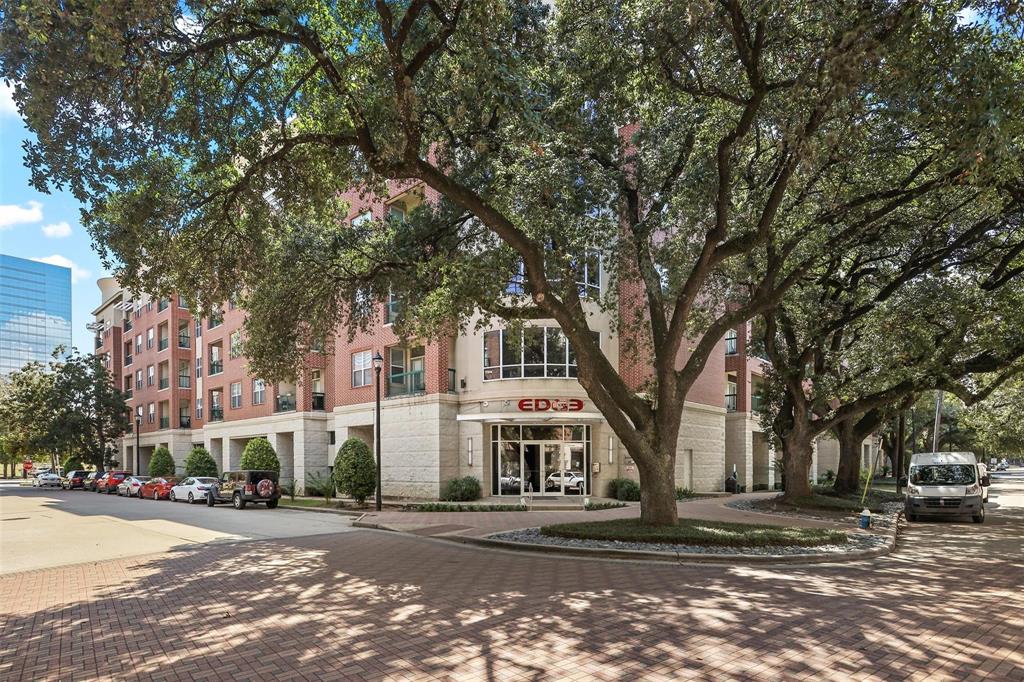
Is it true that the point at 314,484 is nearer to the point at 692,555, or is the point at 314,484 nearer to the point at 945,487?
the point at 692,555

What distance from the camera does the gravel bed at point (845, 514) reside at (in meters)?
17.7

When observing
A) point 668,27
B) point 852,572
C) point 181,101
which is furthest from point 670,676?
point 181,101

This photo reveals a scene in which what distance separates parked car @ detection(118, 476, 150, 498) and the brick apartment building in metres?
5.32

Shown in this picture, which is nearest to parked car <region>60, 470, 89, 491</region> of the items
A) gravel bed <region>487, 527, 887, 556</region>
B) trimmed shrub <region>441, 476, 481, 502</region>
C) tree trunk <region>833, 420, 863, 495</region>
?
trimmed shrub <region>441, 476, 481, 502</region>

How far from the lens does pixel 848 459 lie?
90.2 feet

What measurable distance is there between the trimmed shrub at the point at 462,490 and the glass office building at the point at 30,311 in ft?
507

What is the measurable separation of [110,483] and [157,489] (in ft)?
34.4

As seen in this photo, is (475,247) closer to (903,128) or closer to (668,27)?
(668,27)

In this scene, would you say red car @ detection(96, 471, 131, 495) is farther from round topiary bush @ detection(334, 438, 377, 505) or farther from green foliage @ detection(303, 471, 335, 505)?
round topiary bush @ detection(334, 438, 377, 505)

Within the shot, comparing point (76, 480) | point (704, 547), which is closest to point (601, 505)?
point (704, 547)

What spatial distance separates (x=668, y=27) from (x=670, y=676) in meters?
9.77

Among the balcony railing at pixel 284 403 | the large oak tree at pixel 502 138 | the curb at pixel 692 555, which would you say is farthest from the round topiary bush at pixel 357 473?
the balcony railing at pixel 284 403

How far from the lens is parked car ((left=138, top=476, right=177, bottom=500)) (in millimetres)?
33719

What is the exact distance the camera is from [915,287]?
63.7 feet
